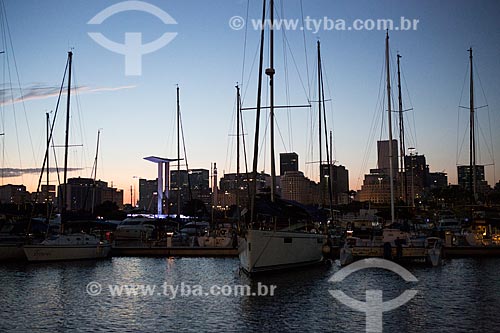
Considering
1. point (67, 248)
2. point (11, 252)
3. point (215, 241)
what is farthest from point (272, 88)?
point (11, 252)

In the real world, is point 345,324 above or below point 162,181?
below

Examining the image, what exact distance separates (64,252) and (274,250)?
63.2 ft

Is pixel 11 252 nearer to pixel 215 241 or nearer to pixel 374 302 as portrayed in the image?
pixel 215 241

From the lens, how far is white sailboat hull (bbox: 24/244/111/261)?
41.5 m

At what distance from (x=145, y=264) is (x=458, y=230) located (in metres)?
34.0

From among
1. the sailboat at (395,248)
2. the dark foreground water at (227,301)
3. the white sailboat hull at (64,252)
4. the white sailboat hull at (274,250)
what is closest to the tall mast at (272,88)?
the white sailboat hull at (274,250)

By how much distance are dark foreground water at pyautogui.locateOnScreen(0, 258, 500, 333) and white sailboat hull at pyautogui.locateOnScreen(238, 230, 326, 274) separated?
79 cm

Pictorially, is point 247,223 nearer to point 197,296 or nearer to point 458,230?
point 197,296

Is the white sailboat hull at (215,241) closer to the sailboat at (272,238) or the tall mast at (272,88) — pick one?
the sailboat at (272,238)

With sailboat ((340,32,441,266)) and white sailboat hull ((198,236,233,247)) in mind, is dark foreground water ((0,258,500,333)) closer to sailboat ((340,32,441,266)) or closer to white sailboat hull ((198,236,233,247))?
sailboat ((340,32,441,266))

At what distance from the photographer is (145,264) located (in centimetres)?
4138

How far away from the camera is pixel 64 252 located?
42.9 m

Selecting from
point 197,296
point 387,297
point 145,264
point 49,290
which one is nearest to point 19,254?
point 145,264

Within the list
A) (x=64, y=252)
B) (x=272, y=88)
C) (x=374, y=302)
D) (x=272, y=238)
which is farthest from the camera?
(x=64, y=252)
